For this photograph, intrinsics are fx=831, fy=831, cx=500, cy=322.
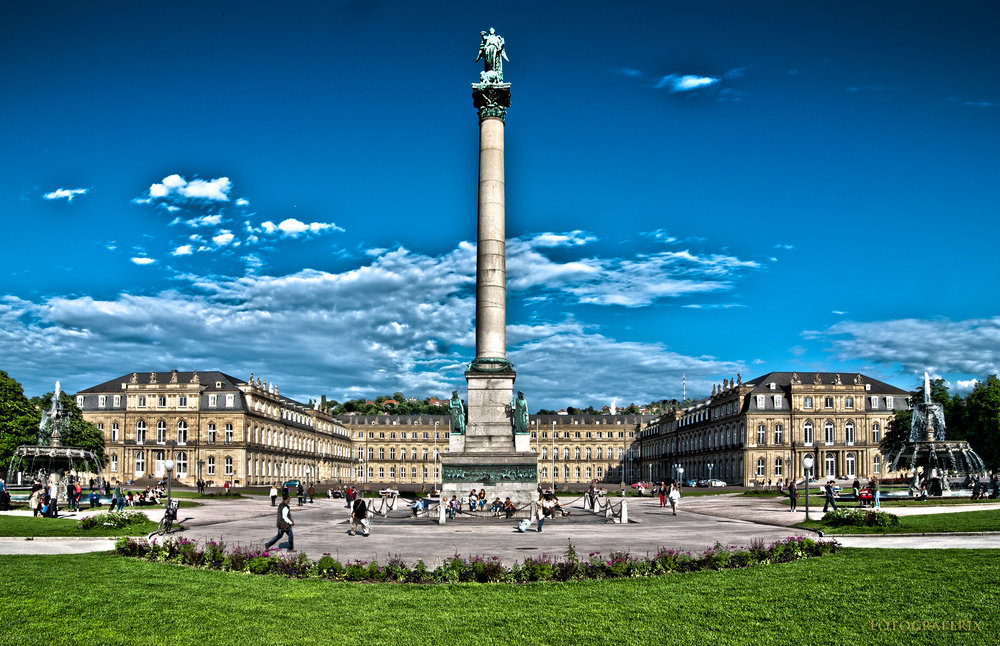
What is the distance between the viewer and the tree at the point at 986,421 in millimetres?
74062

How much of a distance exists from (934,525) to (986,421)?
5275 centimetres

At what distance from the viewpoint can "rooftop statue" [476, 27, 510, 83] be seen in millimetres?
44188

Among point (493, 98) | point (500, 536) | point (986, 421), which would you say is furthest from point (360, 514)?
point (986, 421)

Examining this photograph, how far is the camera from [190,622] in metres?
13.3

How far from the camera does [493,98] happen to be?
4347cm

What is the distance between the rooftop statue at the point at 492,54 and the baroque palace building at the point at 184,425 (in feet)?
288

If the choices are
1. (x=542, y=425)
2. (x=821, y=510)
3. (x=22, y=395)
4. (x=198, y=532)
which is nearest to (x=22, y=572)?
(x=198, y=532)

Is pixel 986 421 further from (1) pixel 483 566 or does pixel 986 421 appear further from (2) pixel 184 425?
(2) pixel 184 425

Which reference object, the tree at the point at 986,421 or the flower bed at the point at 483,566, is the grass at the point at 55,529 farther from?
the tree at the point at 986,421

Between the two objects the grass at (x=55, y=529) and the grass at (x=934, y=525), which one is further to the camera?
the grass at (x=55, y=529)

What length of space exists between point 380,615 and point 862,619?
304 inches

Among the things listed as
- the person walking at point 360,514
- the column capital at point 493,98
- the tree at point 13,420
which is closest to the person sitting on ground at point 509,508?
the person walking at point 360,514

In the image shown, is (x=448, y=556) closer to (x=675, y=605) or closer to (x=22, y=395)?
(x=675, y=605)

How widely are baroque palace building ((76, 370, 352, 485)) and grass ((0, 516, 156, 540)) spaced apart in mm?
84902
